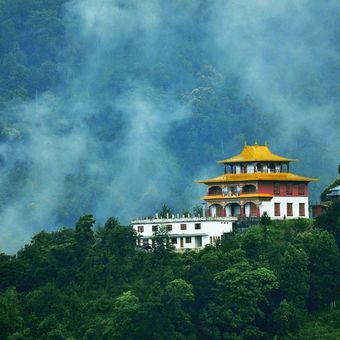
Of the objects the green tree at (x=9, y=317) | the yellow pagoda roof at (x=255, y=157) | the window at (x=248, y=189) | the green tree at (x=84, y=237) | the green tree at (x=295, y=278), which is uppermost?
the yellow pagoda roof at (x=255, y=157)

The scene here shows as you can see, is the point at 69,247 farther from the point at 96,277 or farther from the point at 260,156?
the point at 260,156

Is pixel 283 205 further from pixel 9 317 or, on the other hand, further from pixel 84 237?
pixel 9 317

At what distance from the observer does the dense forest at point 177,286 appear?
15450cm

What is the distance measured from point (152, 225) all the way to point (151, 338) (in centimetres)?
1919

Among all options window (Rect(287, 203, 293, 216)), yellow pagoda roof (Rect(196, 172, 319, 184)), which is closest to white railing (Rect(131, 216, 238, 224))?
yellow pagoda roof (Rect(196, 172, 319, 184))

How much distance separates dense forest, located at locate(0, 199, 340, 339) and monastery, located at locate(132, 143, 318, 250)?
302cm

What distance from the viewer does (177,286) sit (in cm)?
15600

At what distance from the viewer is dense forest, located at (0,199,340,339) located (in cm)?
→ 15450

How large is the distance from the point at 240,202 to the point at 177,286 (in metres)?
19.3

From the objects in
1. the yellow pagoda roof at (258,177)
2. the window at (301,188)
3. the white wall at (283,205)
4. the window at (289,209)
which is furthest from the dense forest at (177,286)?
the window at (301,188)

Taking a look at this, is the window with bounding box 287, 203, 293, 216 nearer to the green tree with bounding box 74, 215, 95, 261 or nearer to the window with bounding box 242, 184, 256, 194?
the window with bounding box 242, 184, 256, 194

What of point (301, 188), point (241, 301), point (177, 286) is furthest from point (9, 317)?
point (301, 188)

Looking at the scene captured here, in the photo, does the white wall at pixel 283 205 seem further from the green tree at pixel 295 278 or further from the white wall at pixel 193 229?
the green tree at pixel 295 278

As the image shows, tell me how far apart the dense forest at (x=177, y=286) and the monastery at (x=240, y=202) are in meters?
3.02
